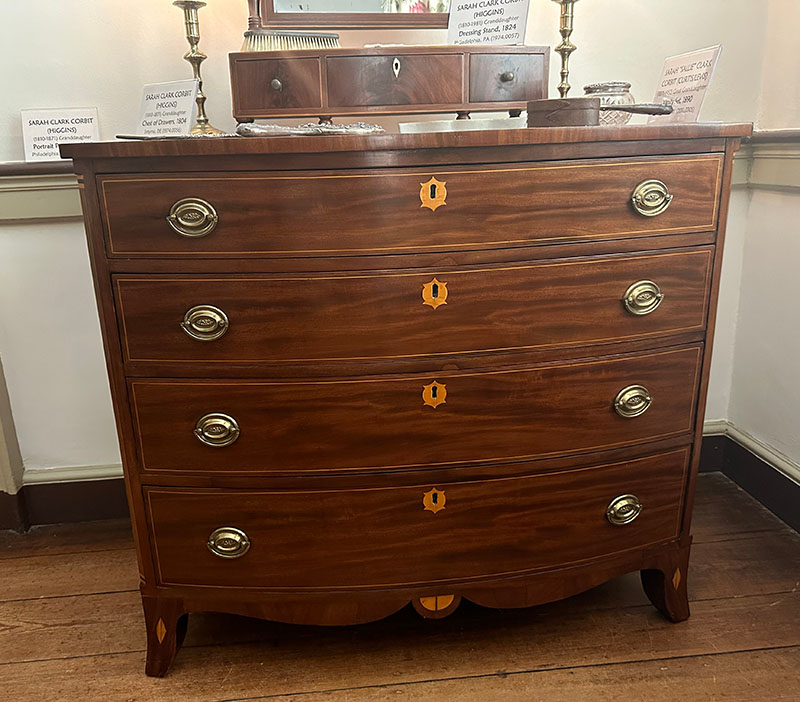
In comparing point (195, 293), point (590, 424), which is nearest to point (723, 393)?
point (590, 424)

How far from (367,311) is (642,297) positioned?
1.74 feet

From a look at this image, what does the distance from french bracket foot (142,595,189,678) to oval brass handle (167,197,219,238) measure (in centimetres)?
77

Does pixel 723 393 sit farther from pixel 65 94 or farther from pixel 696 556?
pixel 65 94

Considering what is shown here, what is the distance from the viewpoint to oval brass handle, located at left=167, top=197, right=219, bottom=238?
119 cm

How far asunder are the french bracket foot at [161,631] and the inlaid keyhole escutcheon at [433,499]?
1.82 ft

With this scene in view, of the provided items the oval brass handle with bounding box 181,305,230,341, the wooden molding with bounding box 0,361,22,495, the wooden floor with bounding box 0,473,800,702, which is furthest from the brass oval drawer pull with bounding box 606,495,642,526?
the wooden molding with bounding box 0,361,22,495

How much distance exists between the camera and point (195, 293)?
1238 millimetres

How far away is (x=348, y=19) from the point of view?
1.71 meters

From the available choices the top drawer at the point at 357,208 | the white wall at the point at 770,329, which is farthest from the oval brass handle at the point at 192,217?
the white wall at the point at 770,329

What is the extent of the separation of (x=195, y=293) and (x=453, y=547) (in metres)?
0.71

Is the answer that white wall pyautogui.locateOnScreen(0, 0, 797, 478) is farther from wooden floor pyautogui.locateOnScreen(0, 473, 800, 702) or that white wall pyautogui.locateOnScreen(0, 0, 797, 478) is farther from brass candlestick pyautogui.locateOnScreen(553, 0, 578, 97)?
wooden floor pyautogui.locateOnScreen(0, 473, 800, 702)

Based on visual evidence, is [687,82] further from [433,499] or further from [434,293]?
[433,499]

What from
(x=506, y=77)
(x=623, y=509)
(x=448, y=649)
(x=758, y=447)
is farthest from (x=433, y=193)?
(x=758, y=447)

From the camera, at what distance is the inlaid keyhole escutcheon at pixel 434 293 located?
4.07ft
